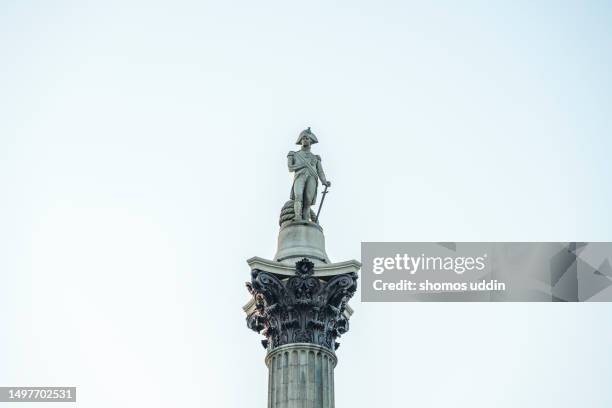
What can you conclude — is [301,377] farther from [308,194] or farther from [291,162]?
[291,162]

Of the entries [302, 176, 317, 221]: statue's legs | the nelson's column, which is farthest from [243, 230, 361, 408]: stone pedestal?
[302, 176, 317, 221]: statue's legs

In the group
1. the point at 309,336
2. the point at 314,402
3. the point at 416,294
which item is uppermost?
the point at 416,294

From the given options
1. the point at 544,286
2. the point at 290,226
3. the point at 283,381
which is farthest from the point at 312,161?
the point at 544,286

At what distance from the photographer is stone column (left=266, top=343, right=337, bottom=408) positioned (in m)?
29.0

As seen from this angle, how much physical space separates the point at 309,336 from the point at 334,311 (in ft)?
3.58

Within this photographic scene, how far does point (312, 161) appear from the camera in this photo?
33656mm

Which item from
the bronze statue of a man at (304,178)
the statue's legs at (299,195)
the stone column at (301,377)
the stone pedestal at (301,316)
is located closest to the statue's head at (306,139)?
the bronze statue of a man at (304,178)

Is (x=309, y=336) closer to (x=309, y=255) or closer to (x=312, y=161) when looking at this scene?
(x=309, y=255)

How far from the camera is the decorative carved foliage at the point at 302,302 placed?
30188mm

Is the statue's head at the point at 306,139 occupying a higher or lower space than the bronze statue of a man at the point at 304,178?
higher

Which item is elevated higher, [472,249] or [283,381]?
[472,249]
